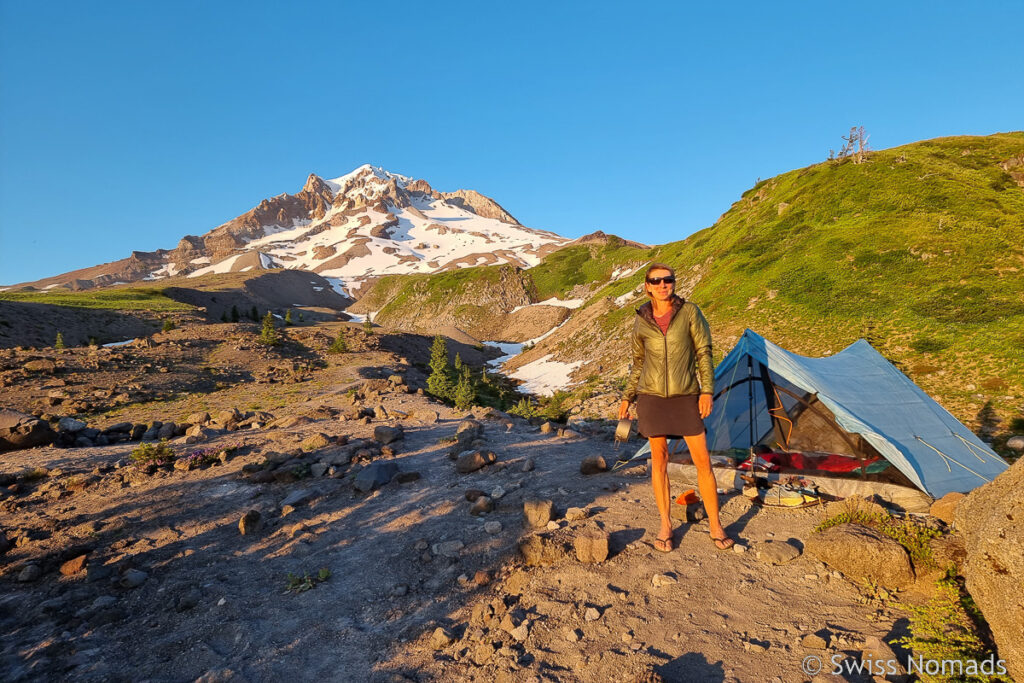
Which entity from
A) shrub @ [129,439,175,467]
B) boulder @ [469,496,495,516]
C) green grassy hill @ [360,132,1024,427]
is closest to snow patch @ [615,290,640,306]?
green grassy hill @ [360,132,1024,427]

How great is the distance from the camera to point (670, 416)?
510 cm

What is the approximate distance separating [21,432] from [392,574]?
12.2 metres

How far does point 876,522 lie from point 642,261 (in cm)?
6045

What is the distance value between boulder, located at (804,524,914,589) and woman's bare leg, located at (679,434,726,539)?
1.05 metres

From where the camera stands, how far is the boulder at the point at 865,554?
439 centimetres

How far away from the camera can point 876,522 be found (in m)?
5.18

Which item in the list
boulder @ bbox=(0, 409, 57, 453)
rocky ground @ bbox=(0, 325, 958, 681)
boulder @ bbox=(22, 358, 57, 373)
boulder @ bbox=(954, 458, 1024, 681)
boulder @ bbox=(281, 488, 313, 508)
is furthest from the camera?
boulder @ bbox=(22, 358, 57, 373)

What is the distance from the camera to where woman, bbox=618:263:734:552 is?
5000 mm

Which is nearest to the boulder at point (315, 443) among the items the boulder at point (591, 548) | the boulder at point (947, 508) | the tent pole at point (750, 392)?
the boulder at point (591, 548)

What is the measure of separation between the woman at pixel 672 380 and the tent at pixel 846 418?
3515 mm

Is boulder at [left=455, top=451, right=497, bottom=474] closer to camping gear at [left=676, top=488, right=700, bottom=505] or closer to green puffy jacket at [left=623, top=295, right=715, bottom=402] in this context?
camping gear at [left=676, top=488, right=700, bottom=505]

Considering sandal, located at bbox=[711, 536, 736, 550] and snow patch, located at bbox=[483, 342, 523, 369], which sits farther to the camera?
snow patch, located at bbox=[483, 342, 523, 369]

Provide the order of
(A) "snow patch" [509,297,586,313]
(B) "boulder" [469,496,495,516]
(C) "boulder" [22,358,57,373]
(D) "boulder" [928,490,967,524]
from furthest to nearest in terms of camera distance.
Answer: (A) "snow patch" [509,297,586,313] < (C) "boulder" [22,358,57,373] < (B) "boulder" [469,496,495,516] < (D) "boulder" [928,490,967,524]

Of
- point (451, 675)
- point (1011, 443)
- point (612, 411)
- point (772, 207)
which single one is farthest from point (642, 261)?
point (451, 675)
